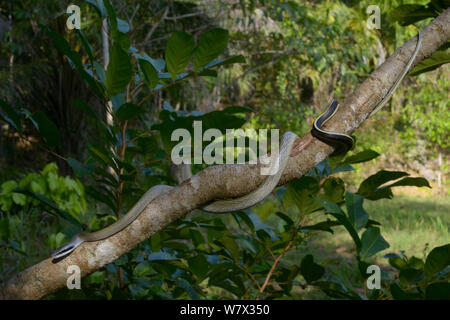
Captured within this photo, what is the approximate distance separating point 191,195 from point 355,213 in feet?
1.10

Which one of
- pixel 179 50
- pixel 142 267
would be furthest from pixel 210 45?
pixel 142 267

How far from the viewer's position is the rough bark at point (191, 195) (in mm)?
693


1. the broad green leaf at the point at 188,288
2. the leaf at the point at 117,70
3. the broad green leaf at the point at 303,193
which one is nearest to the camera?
the leaf at the point at 117,70

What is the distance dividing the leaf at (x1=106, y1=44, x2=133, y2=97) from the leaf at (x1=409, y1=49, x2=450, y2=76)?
672 mm

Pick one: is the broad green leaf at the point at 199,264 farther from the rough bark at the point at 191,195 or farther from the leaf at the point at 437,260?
the leaf at the point at 437,260

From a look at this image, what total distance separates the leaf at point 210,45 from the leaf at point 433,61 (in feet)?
1.62

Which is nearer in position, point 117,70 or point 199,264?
point 117,70

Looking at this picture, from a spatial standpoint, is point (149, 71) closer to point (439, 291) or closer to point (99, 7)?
point (99, 7)

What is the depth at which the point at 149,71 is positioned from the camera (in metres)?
0.86

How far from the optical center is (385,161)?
7305mm

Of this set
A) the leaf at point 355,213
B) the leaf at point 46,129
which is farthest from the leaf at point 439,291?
the leaf at point 46,129

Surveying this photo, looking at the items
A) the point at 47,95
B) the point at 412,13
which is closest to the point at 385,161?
the point at 47,95

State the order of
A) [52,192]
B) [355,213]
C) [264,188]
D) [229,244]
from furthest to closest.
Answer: [52,192], [229,244], [355,213], [264,188]

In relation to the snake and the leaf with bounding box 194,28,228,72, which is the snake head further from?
the leaf with bounding box 194,28,228,72
